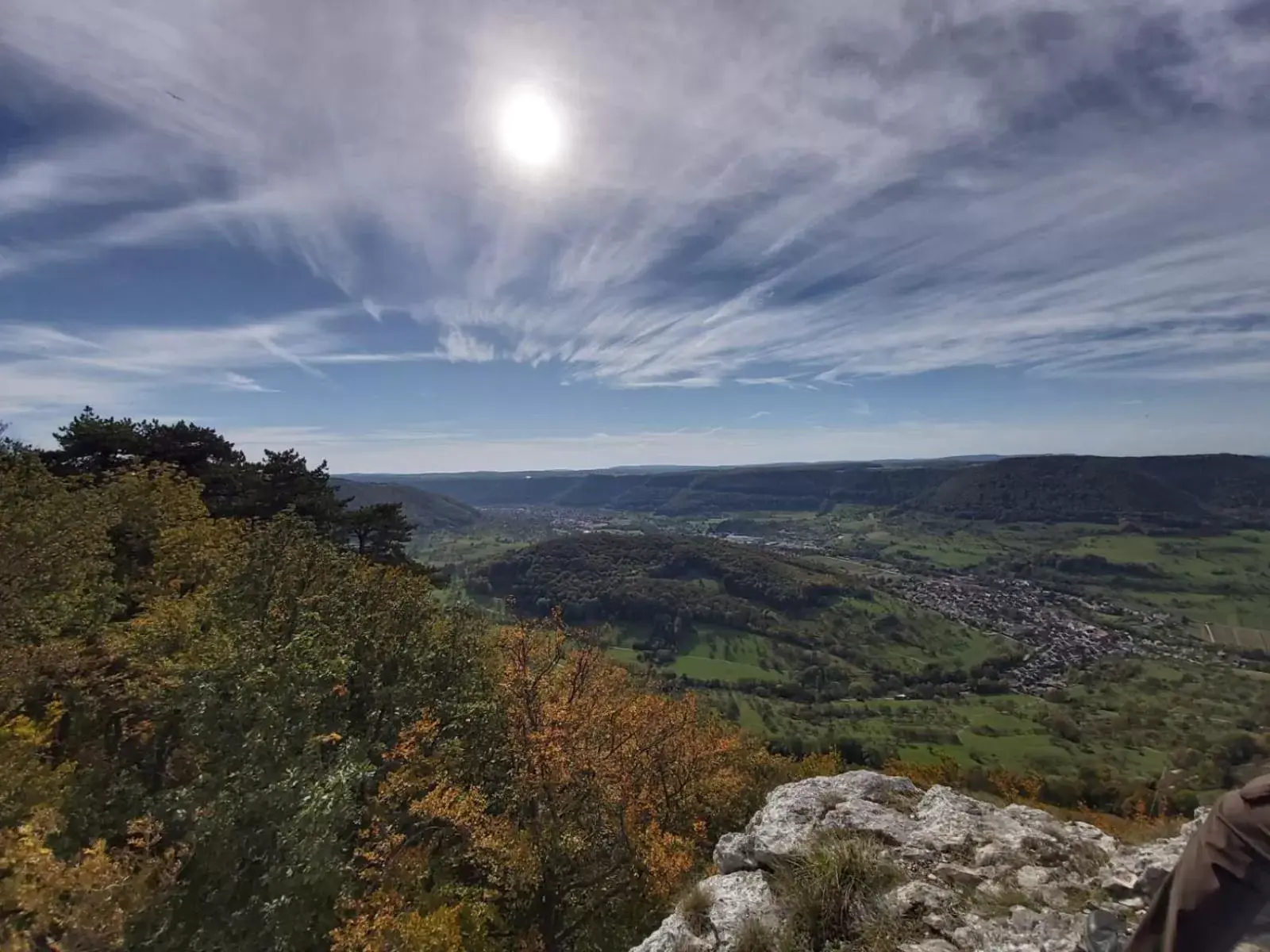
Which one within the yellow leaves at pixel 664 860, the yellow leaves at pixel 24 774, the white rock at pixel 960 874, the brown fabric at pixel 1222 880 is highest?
the brown fabric at pixel 1222 880

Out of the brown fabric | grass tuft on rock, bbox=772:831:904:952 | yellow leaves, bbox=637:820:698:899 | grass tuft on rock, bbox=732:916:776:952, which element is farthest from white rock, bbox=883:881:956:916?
yellow leaves, bbox=637:820:698:899

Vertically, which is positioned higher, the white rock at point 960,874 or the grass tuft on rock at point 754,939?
the white rock at point 960,874

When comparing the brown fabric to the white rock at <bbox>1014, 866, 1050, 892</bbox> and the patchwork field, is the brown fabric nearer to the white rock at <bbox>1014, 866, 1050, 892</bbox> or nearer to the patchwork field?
the white rock at <bbox>1014, 866, 1050, 892</bbox>

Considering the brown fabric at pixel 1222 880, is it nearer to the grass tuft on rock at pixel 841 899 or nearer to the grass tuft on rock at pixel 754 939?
the grass tuft on rock at pixel 841 899

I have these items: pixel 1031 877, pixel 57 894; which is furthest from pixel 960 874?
pixel 57 894

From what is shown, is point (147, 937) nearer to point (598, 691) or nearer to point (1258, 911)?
point (598, 691)

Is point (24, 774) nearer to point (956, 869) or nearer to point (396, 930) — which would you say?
→ point (396, 930)

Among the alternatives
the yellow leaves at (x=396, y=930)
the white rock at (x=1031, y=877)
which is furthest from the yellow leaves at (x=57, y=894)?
the white rock at (x=1031, y=877)
